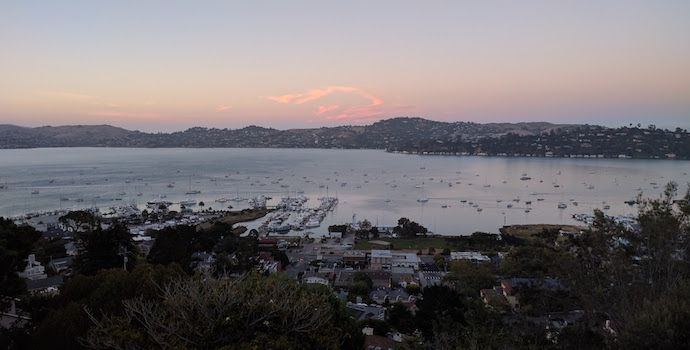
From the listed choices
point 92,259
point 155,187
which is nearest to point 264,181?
point 155,187

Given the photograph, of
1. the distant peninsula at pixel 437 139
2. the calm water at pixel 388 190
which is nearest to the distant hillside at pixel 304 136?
the distant peninsula at pixel 437 139

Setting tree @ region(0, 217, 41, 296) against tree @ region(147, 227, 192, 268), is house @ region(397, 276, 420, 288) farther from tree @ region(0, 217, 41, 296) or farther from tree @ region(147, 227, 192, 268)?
tree @ region(0, 217, 41, 296)

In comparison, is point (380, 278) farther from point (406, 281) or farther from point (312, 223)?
point (312, 223)

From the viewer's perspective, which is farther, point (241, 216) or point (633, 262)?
point (241, 216)

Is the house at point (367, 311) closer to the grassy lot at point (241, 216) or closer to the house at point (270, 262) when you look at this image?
the house at point (270, 262)

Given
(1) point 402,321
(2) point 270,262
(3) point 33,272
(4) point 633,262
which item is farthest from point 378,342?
(3) point 33,272

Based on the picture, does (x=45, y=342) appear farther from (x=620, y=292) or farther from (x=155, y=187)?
(x=155, y=187)

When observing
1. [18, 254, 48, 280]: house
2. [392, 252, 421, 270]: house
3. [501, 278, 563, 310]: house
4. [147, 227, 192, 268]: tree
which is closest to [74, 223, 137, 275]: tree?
[147, 227, 192, 268]: tree
